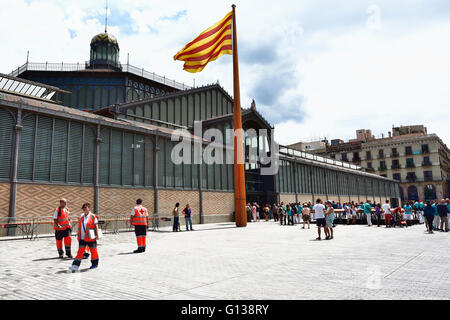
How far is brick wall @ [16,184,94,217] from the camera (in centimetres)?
1617

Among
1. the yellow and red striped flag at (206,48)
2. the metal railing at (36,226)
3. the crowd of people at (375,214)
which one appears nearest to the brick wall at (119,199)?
the metal railing at (36,226)

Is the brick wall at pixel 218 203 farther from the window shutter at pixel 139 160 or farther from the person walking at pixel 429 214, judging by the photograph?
the person walking at pixel 429 214

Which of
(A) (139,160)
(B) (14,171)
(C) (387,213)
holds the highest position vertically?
(A) (139,160)

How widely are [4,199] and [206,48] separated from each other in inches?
553

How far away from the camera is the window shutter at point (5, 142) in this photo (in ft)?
52.0

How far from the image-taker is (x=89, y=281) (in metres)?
6.19

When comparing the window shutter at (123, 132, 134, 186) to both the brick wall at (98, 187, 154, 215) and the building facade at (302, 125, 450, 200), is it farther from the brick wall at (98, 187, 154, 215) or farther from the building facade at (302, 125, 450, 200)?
the building facade at (302, 125, 450, 200)

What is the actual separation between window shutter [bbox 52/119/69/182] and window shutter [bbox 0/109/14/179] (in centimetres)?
211

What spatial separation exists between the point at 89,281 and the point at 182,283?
1.83 m

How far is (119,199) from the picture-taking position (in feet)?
67.0

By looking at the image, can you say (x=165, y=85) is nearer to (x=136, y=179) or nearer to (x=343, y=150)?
(x=136, y=179)

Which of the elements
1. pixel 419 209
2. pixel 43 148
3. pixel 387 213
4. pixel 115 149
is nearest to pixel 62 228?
pixel 43 148

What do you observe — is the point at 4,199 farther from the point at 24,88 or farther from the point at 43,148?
the point at 24,88
